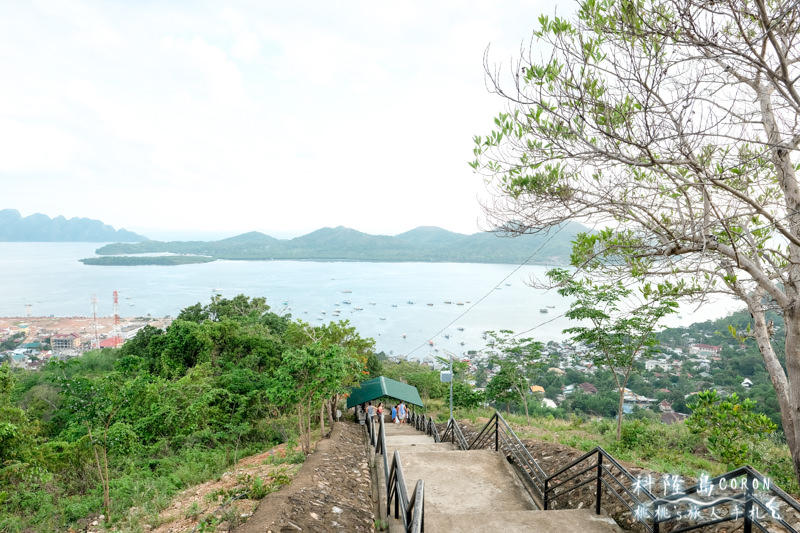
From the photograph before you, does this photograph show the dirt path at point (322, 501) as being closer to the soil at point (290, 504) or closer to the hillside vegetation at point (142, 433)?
the soil at point (290, 504)

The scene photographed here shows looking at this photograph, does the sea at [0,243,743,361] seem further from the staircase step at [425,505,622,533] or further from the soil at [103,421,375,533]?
the staircase step at [425,505,622,533]

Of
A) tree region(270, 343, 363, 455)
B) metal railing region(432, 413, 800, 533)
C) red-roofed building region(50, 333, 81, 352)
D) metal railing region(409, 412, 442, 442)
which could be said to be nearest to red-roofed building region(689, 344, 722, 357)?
metal railing region(409, 412, 442, 442)

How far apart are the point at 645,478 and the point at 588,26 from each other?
15.1 ft

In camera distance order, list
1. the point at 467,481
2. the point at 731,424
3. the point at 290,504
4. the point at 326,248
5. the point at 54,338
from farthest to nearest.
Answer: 1. the point at 326,248
2. the point at 54,338
3. the point at 731,424
4. the point at 467,481
5. the point at 290,504

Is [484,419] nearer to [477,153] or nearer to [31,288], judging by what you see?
[477,153]

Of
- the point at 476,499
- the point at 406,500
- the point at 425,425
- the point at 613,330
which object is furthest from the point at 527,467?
the point at 613,330

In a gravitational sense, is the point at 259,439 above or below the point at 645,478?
below

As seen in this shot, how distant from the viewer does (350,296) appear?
79.2 metres

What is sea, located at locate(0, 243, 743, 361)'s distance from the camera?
51.3 metres

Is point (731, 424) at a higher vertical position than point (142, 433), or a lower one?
higher

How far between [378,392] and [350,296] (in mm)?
67685

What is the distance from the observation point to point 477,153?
192 inches

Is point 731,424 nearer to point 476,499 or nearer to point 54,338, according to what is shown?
point 476,499

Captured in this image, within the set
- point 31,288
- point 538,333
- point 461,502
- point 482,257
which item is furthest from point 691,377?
point 31,288
